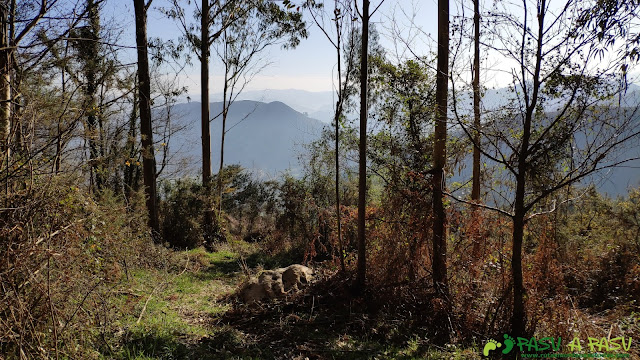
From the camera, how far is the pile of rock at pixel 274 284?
6.23m

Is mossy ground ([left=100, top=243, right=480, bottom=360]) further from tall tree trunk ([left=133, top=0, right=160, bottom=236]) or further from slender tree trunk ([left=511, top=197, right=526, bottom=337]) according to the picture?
tall tree trunk ([left=133, top=0, right=160, bottom=236])

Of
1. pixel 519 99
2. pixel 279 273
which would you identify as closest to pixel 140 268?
pixel 279 273

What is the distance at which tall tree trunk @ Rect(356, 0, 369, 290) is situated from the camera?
5730mm

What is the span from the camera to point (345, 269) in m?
6.65

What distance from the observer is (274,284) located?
6.34 metres

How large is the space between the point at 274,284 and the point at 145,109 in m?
8.00

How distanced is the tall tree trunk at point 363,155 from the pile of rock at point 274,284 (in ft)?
3.58

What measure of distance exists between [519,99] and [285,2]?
144 inches

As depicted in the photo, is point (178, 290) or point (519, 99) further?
point (178, 290)

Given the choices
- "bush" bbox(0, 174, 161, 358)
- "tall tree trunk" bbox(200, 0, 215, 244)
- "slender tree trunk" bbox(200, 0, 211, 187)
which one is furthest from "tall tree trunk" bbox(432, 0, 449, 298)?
"slender tree trunk" bbox(200, 0, 211, 187)

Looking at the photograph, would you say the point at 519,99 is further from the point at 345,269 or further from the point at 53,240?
the point at 53,240

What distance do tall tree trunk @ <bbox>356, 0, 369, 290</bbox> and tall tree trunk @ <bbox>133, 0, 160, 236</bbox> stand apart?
722cm

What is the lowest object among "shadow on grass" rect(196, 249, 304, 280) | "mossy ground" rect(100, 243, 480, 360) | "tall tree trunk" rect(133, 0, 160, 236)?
"shadow on grass" rect(196, 249, 304, 280)

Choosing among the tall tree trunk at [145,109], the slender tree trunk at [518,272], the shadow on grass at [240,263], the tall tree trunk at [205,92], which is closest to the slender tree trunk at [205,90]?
the tall tree trunk at [205,92]
